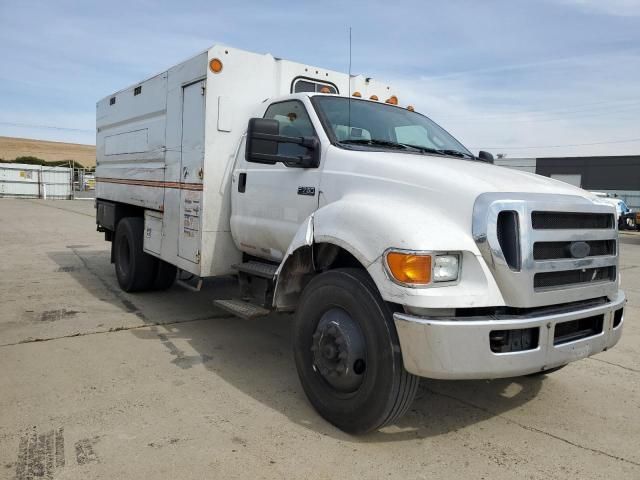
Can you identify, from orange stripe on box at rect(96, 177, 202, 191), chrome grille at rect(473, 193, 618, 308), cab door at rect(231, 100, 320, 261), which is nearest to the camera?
chrome grille at rect(473, 193, 618, 308)

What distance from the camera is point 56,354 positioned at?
473cm

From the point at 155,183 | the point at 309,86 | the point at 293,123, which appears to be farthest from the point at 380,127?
the point at 155,183

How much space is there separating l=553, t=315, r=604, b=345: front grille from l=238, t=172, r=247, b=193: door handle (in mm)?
2899

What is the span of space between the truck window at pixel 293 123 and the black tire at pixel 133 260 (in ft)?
10.5

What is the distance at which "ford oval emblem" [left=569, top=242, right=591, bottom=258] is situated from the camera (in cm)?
317

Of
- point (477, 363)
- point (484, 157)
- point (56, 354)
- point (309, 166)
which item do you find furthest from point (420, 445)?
point (56, 354)

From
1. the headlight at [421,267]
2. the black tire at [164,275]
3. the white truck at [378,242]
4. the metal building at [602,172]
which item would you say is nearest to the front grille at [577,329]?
the white truck at [378,242]

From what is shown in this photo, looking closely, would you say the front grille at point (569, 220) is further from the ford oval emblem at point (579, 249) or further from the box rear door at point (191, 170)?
the box rear door at point (191, 170)

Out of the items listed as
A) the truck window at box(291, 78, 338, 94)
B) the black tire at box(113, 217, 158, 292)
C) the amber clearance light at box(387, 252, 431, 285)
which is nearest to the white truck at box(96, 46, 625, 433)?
the amber clearance light at box(387, 252, 431, 285)

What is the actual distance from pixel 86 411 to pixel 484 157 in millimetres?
3982

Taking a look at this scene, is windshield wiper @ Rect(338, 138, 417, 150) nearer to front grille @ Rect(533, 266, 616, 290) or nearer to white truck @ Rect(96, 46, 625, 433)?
white truck @ Rect(96, 46, 625, 433)

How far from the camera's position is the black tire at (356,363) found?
9.84 ft

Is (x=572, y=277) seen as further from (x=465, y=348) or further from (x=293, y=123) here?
(x=293, y=123)

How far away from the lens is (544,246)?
10.00 feet
